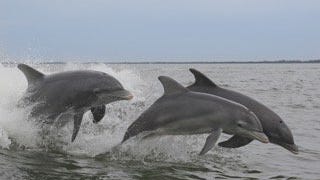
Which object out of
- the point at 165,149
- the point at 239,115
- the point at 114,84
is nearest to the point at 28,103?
the point at 114,84

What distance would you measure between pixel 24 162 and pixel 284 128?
13.4ft

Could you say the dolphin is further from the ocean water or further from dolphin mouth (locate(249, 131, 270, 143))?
the ocean water

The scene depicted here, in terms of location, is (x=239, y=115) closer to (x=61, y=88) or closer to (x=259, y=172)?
(x=259, y=172)

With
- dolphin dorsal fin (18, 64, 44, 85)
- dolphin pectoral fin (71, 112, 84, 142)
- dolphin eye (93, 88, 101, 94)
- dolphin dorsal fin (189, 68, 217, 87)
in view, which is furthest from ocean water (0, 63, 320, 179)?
dolphin dorsal fin (189, 68, 217, 87)

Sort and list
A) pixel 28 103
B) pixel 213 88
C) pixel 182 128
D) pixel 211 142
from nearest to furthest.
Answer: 1. pixel 211 142
2. pixel 182 128
3. pixel 213 88
4. pixel 28 103

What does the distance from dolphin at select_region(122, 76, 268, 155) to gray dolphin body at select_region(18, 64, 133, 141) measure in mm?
849

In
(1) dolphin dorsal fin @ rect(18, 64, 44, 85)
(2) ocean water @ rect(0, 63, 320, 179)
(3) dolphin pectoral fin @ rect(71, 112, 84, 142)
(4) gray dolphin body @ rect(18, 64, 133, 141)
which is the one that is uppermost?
(1) dolphin dorsal fin @ rect(18, 64, 44, 85)

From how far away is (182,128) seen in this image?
8.66m

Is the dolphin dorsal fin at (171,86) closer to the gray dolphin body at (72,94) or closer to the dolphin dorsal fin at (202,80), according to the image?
the dolphin dorsal fin at (202,80)

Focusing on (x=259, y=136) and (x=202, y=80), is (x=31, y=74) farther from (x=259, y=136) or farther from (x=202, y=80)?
(x=259, y=136)

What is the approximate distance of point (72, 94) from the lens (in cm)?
963

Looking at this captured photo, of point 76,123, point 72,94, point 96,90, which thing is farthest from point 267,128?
point 72,94

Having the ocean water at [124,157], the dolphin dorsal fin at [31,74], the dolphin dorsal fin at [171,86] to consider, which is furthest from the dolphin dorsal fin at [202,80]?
the dolphin dorsal fin at [31,74]

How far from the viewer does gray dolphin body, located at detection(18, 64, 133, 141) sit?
376 inches
